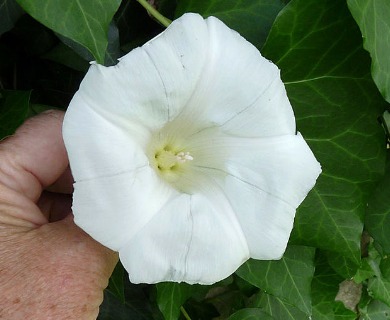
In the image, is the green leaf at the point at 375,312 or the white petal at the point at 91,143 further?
the green leaf at the point at 375,312

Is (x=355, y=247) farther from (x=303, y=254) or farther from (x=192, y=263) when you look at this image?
(x=192, y=263)

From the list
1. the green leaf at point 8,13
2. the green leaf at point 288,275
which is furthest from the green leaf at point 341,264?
the green leaf at point 8,13

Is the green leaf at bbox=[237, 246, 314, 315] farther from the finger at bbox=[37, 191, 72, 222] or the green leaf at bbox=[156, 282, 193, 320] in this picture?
the finger at bbox=[37, 191, 72, 222]

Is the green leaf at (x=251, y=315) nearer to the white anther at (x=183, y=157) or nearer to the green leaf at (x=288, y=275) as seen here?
the green leaf at (x=288, y=275)

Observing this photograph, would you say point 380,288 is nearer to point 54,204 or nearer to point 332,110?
point 332,110

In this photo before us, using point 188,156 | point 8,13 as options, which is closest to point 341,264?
point 188,156
